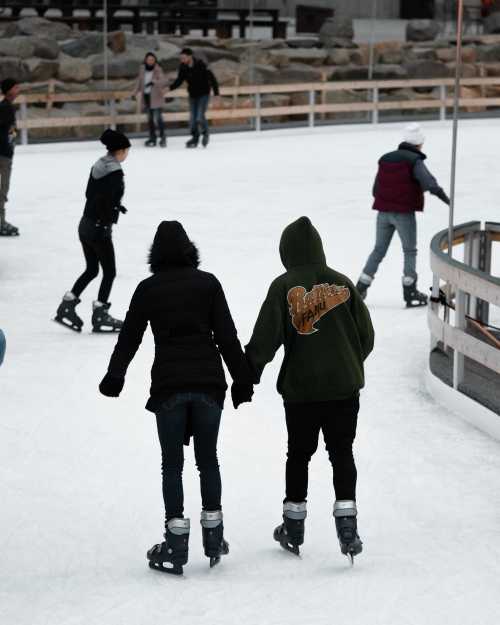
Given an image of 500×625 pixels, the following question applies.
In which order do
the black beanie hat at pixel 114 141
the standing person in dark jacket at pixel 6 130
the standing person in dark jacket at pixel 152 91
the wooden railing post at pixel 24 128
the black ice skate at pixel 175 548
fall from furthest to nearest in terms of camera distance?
the standing person in dark jacket at pixel 152 91, the wooden railing post at pixel 24 128, the standing person in dark jacket at pixel 6 130, the black beanie hat at pixel 114 141, the black ice skate at pixel 175 548

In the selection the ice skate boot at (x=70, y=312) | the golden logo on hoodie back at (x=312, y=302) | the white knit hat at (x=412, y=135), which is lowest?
Result: the ice skate boot at (x=70, y=312)

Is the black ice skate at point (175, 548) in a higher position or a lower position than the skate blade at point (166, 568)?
higher

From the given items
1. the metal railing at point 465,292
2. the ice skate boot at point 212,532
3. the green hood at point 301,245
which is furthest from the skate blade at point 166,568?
the metal railing at point 465,292

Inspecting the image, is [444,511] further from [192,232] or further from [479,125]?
[479,125]

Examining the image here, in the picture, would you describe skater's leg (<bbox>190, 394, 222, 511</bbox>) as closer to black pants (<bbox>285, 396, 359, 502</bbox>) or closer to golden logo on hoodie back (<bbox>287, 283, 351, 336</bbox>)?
black pants (<bbox>285, 396, 359, 502</bbox>)

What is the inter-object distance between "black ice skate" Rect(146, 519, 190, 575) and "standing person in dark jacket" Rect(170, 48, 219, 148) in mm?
15740

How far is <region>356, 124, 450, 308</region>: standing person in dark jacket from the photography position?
10.1 meters

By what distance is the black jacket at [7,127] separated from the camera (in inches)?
496

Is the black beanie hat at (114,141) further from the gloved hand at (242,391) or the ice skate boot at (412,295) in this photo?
the gloved hand at (242,391)

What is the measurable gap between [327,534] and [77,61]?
20.7m

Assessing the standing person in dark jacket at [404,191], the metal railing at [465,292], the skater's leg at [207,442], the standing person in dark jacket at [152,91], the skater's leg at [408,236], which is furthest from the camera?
the standing person in dark jacket at [152,91]

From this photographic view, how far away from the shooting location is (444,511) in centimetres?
613

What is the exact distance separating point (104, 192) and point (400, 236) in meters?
2.47

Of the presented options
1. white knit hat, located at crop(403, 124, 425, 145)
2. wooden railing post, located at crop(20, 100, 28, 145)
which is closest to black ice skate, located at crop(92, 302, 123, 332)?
white knit hat, located at crop(403, 124, 425, 145)
